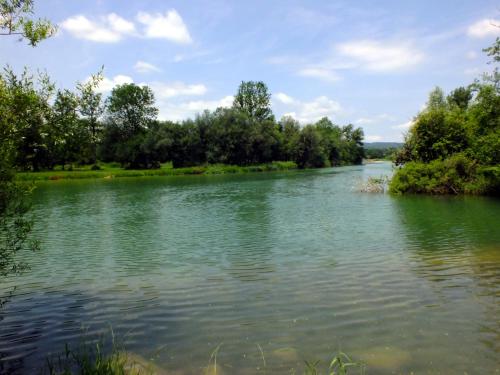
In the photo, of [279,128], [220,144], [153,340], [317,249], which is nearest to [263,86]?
[279,128]

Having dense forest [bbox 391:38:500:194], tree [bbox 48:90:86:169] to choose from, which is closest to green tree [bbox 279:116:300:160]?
dense forest [bbox 391:38:500:194]

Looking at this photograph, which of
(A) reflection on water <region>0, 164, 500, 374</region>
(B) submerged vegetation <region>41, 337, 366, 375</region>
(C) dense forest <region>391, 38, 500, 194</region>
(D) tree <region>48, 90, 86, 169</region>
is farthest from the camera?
(C) dense forest <region>391, 38, 500, 194</region>

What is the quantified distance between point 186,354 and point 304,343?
2.52 meters

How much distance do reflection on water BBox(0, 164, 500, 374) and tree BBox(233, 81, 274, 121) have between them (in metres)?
115

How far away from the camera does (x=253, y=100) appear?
138375 mm

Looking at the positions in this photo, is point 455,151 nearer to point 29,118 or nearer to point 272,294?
point 272,294

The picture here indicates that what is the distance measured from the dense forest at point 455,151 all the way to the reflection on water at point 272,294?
1318 centimetres

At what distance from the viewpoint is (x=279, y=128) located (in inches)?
5226

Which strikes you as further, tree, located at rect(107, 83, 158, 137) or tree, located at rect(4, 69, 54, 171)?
tree, located at rect(107, 83, 158, 137)

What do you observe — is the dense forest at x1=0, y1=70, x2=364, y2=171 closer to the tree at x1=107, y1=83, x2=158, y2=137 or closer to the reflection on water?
the tree at x1=107, y1=83, x2=158, y2=137

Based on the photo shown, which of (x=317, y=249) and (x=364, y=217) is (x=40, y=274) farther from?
(x=364, y=217)

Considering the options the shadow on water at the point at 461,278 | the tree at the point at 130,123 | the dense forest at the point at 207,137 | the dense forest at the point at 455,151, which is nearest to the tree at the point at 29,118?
the shadow on water at the point at 461,278

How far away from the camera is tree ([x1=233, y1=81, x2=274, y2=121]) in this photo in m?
138

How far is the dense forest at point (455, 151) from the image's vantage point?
1385 inches
